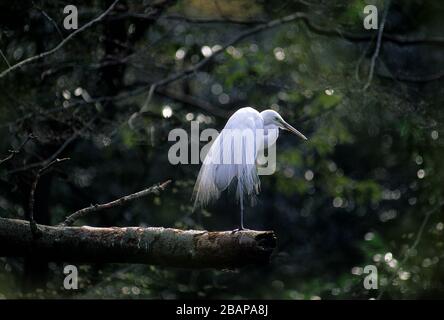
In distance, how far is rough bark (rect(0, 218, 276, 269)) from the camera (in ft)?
8.89

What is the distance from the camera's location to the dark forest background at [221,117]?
489cm

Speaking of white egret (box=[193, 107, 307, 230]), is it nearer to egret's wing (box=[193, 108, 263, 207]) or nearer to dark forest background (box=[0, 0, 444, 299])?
egret's wing (box=[193, 108, 263, 207])

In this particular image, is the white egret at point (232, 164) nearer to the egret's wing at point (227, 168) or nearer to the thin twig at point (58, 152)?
the egret's wing at point (227, 168)

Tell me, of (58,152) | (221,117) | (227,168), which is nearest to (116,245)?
(227,168)

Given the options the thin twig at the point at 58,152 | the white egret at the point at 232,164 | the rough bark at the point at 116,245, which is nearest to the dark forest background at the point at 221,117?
the thin twig at the point at 58,152

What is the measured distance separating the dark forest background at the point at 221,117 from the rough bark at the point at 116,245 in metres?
1.42

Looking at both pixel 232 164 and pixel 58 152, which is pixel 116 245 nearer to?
pixel 232 164

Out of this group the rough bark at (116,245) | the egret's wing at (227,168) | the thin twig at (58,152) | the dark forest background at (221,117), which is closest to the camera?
the rough bark at (116,245)

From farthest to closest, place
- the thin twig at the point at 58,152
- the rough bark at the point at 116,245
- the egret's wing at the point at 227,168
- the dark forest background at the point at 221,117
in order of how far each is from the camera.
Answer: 1. the dark forest background at the point at 221,117
2. the thin twig at the point at 58,152
3. the egret's wing at the point at 227,168
4. the rough bark at the point at 116,245

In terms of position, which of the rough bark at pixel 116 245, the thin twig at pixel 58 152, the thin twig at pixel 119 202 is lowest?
the rough bark at pixel 116 245

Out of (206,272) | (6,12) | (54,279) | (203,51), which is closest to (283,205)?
(206,272)

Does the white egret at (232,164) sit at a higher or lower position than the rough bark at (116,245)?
higher
